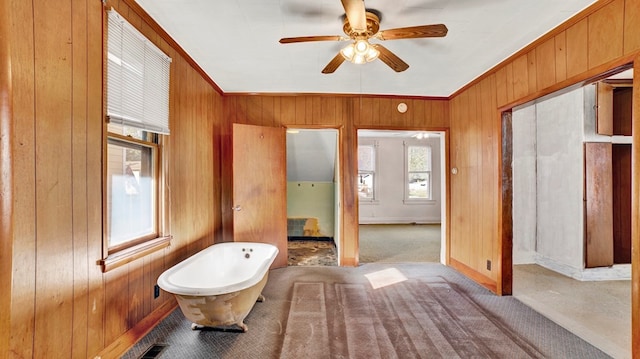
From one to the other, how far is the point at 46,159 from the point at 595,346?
11.8 feet

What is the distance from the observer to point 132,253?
188 cm

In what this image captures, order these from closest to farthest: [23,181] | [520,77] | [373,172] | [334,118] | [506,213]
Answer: [23,181] < [520,77] < [506,213] < [334,118] < [373,172]

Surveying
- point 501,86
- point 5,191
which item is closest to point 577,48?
point 501,86

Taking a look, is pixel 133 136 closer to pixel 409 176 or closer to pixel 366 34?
pixel 366 34

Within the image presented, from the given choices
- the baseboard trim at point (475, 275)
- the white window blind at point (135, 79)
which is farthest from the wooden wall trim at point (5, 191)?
the baseboard trim at point (475, 275)

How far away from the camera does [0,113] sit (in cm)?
89

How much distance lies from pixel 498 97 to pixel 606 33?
41.3 inches

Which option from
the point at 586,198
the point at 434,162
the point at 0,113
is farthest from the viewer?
the point at 434,162

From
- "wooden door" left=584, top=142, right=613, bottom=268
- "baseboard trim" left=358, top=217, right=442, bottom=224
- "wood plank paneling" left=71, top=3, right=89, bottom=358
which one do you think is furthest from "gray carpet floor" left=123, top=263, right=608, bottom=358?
"baseboard trim" left=358, top=217, right=442, bottom=224

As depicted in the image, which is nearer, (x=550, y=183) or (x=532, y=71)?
(x=532, y=71)

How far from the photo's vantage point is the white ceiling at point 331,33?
6.27ft

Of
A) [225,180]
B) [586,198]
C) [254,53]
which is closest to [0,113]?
[254,53]

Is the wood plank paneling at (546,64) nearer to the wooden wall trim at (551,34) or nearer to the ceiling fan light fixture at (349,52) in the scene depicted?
the wooden wall trim at (551,34)

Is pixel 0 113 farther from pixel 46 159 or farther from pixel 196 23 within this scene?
pixel 196 23
